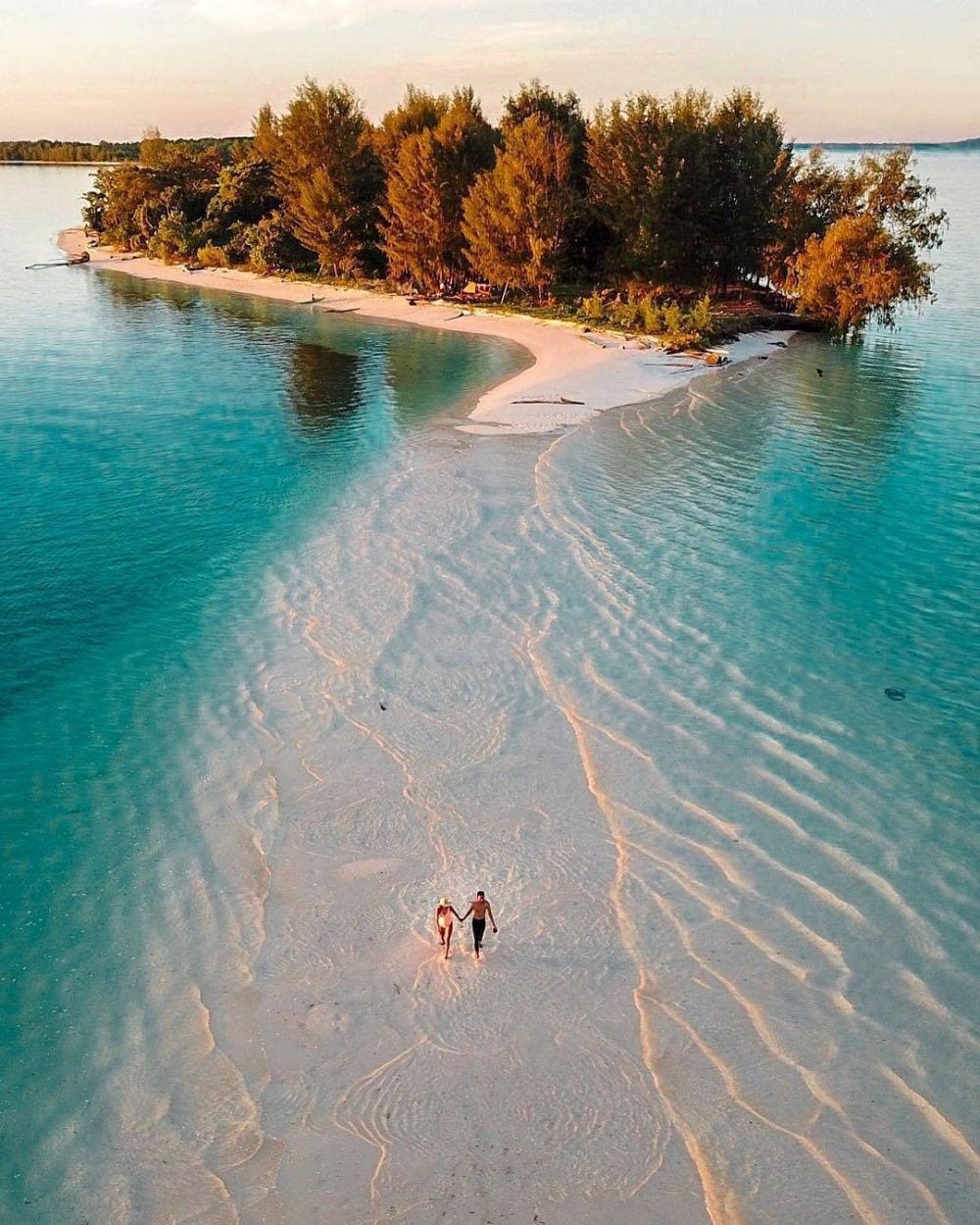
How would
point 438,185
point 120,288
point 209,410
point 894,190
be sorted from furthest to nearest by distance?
point 120,288 → point 438,185 → point 894,190 → point 209,410

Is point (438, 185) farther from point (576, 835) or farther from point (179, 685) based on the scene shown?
point (576, 835)

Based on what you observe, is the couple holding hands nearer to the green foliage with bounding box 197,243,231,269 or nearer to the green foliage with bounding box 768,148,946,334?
the green foliage with bounding box 768,148,946,334

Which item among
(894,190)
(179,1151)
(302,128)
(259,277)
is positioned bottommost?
(179,1151)

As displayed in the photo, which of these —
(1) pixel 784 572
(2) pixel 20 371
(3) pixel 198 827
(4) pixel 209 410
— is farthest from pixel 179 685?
(2) pixel 20 371

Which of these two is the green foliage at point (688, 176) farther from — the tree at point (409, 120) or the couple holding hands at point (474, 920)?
the couple holding hands at point (474, 920)

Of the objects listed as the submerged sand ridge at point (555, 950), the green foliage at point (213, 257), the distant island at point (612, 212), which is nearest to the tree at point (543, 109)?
the distant island at point (612, 212)

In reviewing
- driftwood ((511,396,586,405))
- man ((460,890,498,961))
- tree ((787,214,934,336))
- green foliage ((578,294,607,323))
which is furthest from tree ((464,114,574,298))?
man ((460,890,498,961))
